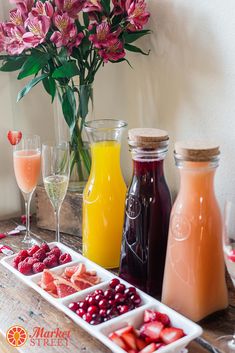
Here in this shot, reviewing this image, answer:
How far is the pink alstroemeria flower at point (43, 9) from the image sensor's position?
1.03 meters

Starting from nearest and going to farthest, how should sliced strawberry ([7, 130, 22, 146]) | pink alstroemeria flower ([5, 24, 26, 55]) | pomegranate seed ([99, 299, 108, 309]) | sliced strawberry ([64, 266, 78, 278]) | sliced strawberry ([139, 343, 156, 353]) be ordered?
sliced strawberry ([139, 343, 156, 353]) < pomegranate seed ([99, 299, 108, 309]) < sliced strawberry ([64, 266, 78, 278]) < pink alstroemeria flower ([5, 24, 26, 55]) < sliced strawberry ([7, 130, 22, 146])

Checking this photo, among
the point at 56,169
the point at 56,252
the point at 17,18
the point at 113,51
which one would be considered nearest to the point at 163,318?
the point at 56,252

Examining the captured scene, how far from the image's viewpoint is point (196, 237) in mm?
829

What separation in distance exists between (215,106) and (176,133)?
0.44 ft

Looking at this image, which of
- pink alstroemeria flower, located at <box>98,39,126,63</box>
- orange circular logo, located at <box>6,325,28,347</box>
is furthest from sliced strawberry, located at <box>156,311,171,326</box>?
pink alstroemeria flower, located at <box>98,39,126,63</box>

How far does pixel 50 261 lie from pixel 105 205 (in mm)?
156

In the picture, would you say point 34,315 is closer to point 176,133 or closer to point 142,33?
point 176,133

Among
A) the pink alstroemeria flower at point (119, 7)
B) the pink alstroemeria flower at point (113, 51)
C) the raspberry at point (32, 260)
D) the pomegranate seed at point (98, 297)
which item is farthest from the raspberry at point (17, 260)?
the pink alstroemeria flower at point (119, 7)

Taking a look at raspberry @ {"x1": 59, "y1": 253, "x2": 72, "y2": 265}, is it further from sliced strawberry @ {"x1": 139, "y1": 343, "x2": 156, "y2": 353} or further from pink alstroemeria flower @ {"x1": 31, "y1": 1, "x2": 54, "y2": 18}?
pink alstroemeria flower @ {"x1": 31, "y1": 1, "x2": 54, "y2": 18}

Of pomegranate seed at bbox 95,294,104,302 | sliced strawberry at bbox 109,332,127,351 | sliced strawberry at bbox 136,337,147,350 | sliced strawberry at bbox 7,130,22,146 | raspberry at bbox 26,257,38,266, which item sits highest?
sliced strawberry at bbox 7,130,22,146

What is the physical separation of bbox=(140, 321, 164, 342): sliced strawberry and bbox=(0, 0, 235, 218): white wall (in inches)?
13.9

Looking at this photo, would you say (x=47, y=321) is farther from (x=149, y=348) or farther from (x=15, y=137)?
(x=15, y=137)

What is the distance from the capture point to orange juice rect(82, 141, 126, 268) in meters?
1.03

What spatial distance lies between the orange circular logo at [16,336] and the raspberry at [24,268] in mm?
160
